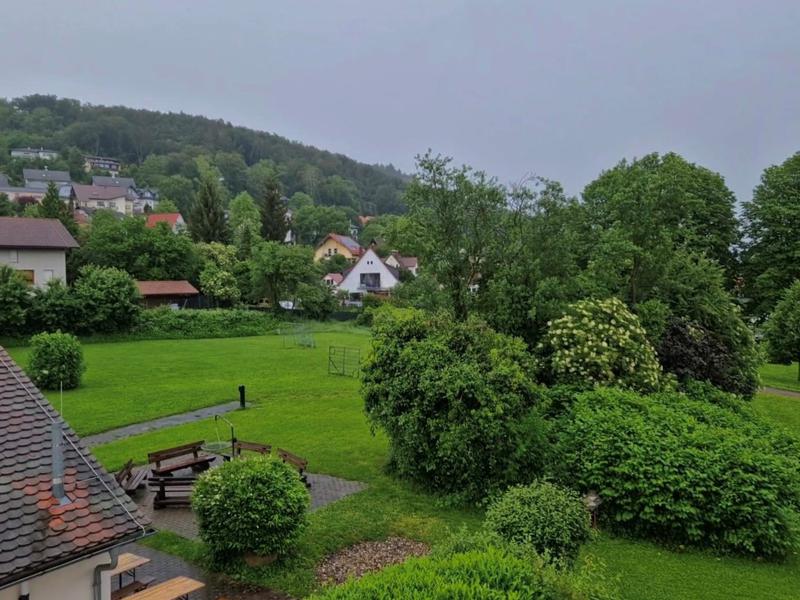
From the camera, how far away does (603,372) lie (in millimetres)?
13633

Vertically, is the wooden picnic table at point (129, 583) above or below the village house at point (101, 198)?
below

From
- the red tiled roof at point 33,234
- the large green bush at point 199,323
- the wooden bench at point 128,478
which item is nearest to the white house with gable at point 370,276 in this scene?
the large green bush at point 199,323

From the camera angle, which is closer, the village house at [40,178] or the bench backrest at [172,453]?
the bench backrest at [172,453]

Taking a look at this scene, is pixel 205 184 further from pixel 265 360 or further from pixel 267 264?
pixel 265 360

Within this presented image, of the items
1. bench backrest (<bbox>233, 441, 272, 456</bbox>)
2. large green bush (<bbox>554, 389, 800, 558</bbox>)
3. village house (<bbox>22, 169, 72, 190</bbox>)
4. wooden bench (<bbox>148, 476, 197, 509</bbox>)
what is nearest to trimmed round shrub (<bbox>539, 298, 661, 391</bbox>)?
large green bush (<bbox>554, 389, 800, 558</bbox>)

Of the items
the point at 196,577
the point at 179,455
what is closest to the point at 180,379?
the point at 179,455

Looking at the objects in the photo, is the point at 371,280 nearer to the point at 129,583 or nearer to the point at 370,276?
the point at 370,276

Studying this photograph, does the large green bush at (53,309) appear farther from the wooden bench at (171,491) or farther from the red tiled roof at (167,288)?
the wooden bench at (171,491)

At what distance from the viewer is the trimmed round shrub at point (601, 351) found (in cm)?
1360

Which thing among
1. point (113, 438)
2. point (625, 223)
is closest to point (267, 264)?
point (113, 438)

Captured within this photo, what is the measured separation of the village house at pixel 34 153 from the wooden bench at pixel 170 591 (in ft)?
535

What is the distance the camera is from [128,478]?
12211mm

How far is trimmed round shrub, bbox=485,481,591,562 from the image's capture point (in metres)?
7.25

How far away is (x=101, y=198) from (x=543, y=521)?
128741 mm
